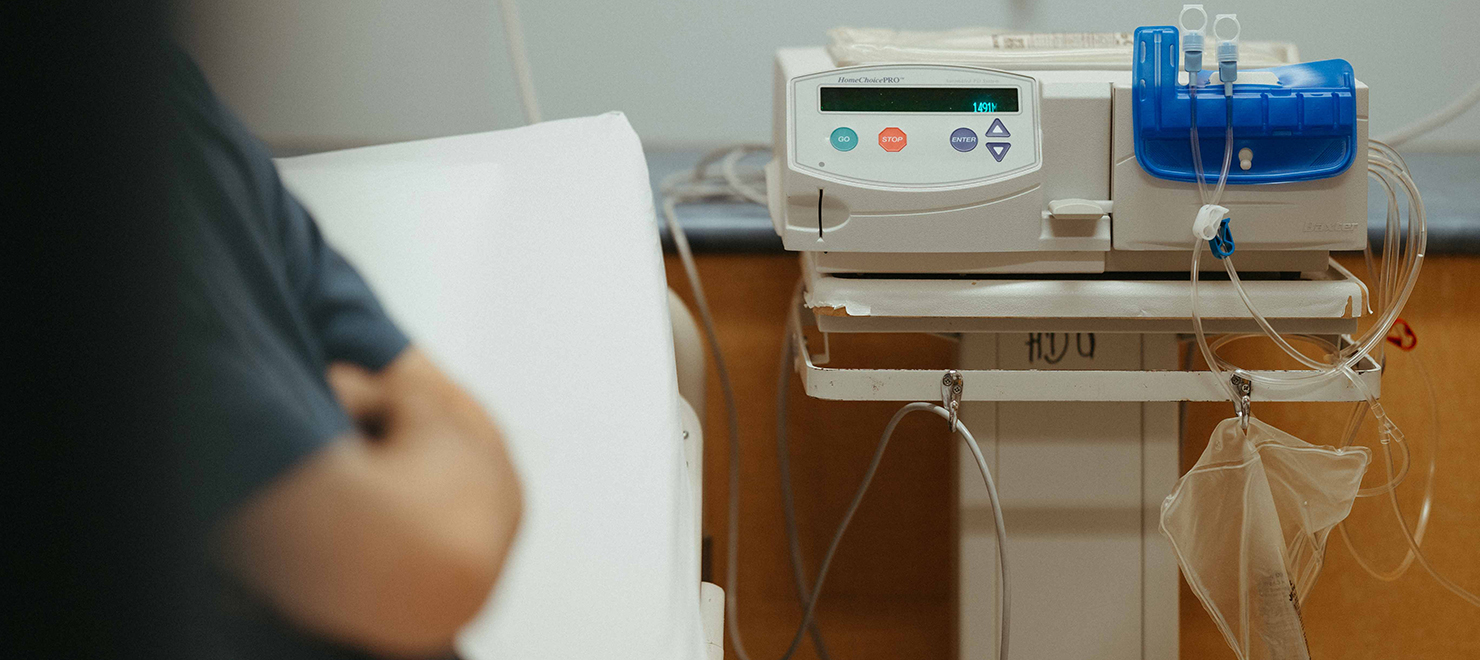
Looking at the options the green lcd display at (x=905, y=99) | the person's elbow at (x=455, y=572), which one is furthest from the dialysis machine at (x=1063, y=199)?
the person's elbow at (x=455, y=572)

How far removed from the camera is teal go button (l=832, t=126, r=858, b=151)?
85 centimetres

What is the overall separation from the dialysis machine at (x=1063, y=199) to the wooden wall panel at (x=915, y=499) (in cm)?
44

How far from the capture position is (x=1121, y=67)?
96cm

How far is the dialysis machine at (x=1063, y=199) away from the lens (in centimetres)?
82

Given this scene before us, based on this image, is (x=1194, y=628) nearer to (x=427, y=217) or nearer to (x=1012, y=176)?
(x=1012, y=176)

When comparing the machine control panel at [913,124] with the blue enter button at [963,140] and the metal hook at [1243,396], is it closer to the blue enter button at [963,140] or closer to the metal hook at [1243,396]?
the blue enter button at [963,140]

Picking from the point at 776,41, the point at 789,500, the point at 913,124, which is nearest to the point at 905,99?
the point at 913,124

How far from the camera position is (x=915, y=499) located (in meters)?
1.45

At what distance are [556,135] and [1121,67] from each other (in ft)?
1.85

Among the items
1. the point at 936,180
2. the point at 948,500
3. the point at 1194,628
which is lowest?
the point at 1194,628

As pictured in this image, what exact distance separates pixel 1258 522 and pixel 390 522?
802mm

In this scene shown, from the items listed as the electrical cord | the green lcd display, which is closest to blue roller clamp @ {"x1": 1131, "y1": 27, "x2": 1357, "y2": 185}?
the green lcd display

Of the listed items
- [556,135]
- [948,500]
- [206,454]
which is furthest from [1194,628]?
[206,454]

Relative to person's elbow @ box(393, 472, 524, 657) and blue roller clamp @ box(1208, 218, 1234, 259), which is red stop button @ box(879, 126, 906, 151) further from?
person's elbow @ box(393, 472, 524, 657)
